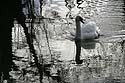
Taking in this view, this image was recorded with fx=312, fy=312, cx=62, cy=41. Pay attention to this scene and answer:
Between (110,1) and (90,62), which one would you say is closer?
(90,62)

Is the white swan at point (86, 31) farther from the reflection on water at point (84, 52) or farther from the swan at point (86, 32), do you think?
the reflection on water at point (84, 52)

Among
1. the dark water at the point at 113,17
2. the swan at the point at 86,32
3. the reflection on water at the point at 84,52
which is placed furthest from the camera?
the dark water at the point at 113,17

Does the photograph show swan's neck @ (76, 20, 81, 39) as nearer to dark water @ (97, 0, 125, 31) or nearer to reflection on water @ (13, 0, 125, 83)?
reflection on water @ (13, 0, 125, 83)

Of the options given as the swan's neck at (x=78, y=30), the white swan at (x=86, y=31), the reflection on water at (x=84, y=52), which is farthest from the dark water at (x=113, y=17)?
the swan's neck at (x=78, y=30)

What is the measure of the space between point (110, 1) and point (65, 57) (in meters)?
4.36

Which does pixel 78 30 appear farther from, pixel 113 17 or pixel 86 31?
pixel 113 17

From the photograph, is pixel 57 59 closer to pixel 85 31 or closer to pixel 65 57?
pixel 65 57

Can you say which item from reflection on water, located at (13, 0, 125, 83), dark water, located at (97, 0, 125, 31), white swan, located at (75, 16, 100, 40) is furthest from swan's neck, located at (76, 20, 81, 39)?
dark water, located at (97, 0, 125, 31)

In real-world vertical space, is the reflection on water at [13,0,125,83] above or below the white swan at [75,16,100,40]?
below

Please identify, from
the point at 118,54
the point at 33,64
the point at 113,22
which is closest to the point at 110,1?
the point at 113,22

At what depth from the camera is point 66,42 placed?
23.1 feet

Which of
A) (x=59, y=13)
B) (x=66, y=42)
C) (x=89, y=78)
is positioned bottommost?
(x=89, y=78)

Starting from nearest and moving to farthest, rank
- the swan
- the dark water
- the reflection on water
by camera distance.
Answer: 1. the reflection on water
2. the swan
3. the dark water

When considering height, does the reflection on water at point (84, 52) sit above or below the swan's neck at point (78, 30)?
below
